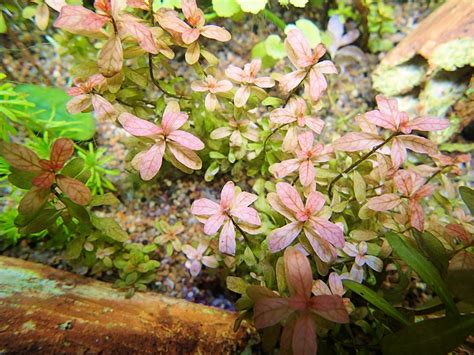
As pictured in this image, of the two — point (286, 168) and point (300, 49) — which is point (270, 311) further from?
point (300, 49)

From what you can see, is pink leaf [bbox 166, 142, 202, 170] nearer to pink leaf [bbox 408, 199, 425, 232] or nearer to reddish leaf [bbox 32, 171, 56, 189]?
reddish leaf [bbox 32, 171, 56, 189]

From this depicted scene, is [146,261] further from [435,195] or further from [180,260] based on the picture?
[435,195]

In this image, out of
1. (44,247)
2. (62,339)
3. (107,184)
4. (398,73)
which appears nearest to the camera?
(62,339)

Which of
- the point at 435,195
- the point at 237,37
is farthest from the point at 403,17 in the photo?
the point at 435,195

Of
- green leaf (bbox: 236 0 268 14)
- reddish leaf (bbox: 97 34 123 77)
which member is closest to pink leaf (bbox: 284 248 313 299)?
reddish leaf (bbox: 97 34 123 77)

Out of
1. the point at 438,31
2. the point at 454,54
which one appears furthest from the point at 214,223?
the point at 438,31

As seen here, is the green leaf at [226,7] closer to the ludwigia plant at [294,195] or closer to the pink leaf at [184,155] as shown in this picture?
the ludwigia plant at [294,195]

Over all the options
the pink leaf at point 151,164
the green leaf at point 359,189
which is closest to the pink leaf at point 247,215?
the pink leaf at point 151,164
